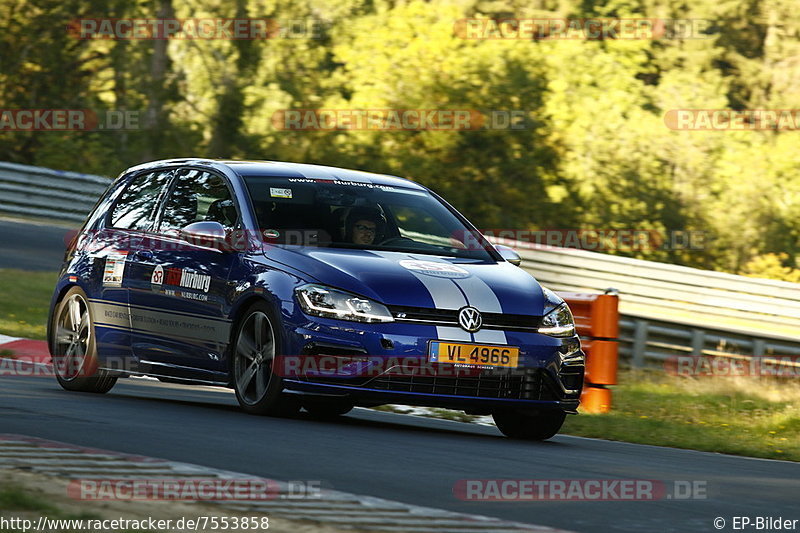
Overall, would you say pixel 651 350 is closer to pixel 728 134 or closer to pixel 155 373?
pixel 155 373

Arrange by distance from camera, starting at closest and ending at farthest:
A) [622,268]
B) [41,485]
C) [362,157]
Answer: [41,485], [622,268], [362,157]

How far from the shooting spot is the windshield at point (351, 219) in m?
9.10

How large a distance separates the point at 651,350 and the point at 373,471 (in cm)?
1305

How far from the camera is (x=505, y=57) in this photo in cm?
3020

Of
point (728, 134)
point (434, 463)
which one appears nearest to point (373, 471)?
point (434, 463)

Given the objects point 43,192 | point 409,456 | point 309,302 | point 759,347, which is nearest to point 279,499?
point 409,456

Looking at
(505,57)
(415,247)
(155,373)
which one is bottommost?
(155,373)

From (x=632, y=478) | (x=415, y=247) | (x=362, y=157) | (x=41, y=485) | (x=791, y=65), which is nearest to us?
(x=41, y=485)

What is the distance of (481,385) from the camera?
8.48 meters

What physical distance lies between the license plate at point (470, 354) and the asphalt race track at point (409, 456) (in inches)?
18.1

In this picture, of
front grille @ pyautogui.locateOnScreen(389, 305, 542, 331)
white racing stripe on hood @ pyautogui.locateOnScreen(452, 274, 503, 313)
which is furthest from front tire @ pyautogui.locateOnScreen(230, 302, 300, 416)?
white racing stripe on hood @ pyautogui.locateOnScreen(452, 274, 503, 313)

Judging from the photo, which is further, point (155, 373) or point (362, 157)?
point (362, 157)

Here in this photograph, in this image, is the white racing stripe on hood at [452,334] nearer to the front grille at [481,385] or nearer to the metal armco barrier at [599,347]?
the front grille at [481,385]

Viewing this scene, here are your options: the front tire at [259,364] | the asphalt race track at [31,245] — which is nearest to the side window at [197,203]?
the front tire at [259,364]
